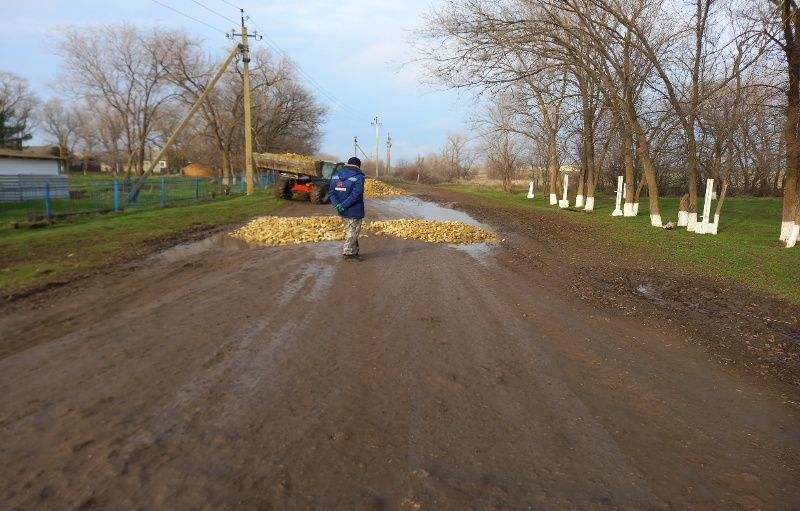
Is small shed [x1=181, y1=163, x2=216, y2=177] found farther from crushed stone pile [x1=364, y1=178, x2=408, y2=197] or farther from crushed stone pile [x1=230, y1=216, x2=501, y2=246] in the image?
crushed stone pile [x1=230, y1=216, x2=501, y2=246]

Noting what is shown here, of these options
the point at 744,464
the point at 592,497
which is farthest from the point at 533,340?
the point at 592,497

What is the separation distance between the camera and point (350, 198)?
31.8 ft

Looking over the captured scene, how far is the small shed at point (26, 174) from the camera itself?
1641 cm

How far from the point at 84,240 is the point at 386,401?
35.1 ft

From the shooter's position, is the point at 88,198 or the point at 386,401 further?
the point at 88,198

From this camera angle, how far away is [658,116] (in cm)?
2695

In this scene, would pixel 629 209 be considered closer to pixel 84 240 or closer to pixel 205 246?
pixel 205 246

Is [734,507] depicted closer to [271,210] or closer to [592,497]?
[592,497]

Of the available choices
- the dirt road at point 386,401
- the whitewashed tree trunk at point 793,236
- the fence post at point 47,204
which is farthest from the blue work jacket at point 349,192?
the whitewashed tree trunk at point 793,236

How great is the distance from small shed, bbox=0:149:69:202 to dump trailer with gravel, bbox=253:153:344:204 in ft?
28.7

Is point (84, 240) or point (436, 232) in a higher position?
point (436, 232)

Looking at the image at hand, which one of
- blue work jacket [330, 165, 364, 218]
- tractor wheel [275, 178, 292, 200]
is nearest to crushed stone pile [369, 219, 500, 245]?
blue work jacket [330, 165, 364, 218]

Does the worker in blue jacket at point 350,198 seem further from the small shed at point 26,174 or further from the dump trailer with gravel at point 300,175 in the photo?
the dump trailer with gravel at point 300,175

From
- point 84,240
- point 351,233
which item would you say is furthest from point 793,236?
point 84,240
